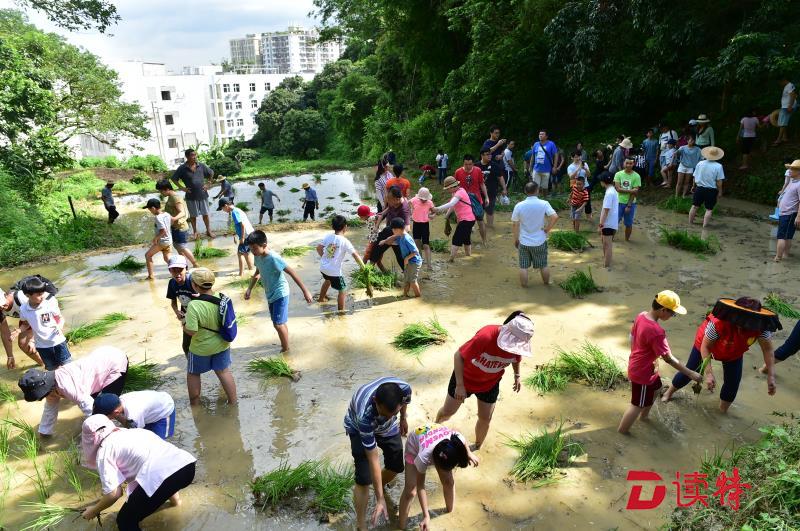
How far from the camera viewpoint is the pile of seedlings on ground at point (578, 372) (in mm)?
5257

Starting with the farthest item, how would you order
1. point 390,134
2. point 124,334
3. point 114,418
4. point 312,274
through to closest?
1. point 390,134
2. point 312,274
3. point 124,334
4. point 114,418

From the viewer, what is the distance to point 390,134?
29.9m

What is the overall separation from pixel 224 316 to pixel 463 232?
5.19 metres

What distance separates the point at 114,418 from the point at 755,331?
5127mm

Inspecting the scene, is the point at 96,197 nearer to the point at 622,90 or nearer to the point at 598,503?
the point at 622,90

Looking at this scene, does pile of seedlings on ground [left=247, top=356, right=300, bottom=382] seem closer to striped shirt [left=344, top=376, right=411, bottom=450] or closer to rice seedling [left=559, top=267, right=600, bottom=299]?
striped shirt [left=344, top=376, right=411, bottom=450]

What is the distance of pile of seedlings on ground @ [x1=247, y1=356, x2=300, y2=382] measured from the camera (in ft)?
18.8

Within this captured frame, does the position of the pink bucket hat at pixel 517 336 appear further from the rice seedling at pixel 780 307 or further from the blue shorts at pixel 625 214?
the blue shorts at pixel 625 214

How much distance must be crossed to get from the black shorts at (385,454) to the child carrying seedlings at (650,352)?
2.09 meters

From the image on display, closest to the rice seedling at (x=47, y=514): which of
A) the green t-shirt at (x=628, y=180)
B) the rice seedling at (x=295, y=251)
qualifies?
the rice seedling at (x=295, y=251)

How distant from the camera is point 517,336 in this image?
3.67 m

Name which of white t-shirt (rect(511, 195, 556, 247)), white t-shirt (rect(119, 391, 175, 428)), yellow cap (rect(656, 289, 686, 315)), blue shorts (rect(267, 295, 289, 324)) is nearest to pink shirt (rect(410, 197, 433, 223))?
white t-shirt (rect(511, 195, 556, 247))

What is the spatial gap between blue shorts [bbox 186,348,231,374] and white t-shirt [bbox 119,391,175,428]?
0.66 metres

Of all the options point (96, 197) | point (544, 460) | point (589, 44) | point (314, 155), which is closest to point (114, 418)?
point (544, 460)
